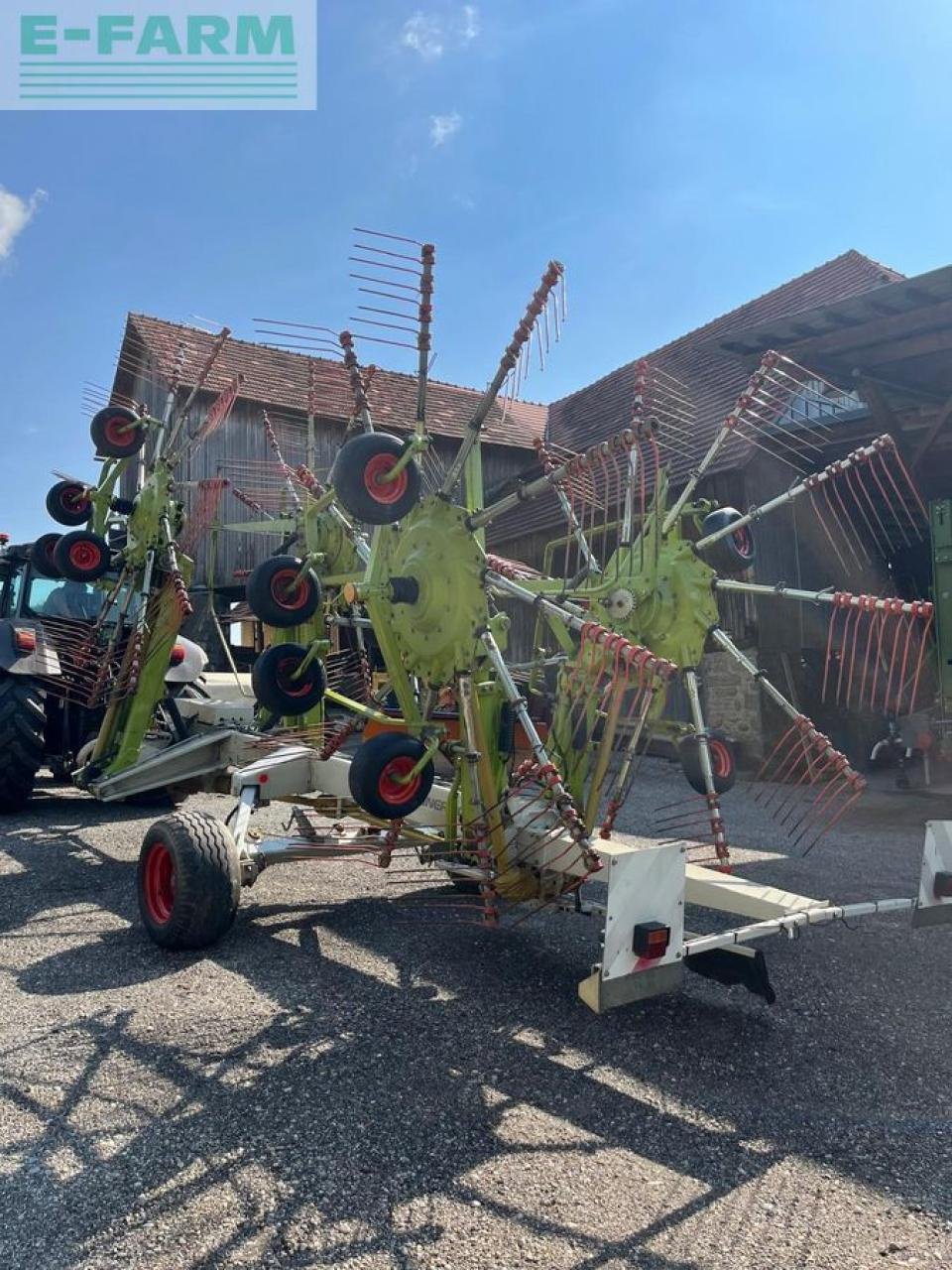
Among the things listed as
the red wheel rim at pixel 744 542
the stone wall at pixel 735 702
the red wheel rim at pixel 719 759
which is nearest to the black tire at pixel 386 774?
the red wheel rim at pixel 719 759

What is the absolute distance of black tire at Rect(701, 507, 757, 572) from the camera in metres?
5.74

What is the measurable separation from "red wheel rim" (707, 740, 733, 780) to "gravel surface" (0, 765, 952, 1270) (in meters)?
0.98

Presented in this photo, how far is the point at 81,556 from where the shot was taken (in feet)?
23.8

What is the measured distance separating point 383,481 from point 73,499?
452 centimetres

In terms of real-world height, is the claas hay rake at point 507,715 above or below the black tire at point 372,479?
below

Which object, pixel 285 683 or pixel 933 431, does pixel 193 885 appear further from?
pixel 933 431

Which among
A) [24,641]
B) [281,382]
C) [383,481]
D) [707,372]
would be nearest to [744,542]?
[383,481]

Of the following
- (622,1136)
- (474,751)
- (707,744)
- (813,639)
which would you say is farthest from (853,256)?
(622,1136)

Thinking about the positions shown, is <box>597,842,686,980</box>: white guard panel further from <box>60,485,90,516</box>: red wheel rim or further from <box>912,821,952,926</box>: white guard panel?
<box>60,485,90,516</box>: red wheel rim

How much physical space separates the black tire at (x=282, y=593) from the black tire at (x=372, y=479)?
1436mm

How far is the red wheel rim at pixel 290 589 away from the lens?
5.43m

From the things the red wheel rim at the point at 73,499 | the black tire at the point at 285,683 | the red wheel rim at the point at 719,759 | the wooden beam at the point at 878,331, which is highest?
the wooden beam at the point at 878,331

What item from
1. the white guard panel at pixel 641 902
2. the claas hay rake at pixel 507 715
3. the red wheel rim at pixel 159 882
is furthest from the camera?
the red wheel rim at pixel 159 882

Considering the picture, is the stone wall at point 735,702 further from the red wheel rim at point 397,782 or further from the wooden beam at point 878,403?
the red wheel rim at point 397,782
